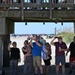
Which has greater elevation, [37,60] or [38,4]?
[38,4]

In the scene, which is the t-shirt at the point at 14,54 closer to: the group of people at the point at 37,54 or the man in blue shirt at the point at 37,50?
the group of people at the point at 37,54

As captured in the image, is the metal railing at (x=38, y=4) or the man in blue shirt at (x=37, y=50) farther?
the metal railing at (x=38, y=4)

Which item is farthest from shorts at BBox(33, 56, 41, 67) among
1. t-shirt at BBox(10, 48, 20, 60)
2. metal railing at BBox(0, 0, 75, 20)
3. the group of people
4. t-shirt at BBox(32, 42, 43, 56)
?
metal railing at BBox(0, 0, 75, 20)

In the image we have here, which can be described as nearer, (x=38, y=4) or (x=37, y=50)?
(x=37, y=50)

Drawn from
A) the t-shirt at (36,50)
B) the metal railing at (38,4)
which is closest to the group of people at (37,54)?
the t-shirt at (36,50)

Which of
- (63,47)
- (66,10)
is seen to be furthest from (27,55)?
(66,10)

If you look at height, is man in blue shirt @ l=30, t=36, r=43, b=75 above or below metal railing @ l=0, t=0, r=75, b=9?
below

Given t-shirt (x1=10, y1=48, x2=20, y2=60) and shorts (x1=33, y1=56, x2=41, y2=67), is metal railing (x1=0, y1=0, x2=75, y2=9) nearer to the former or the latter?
t-shirt (x1=10, y1=48, x2=20, y2=60)

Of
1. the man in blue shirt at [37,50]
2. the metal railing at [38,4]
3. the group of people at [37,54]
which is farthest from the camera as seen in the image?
the metal railing at [38,4]

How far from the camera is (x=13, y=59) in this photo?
1119cm

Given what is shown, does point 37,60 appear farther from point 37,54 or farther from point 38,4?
point 38,4

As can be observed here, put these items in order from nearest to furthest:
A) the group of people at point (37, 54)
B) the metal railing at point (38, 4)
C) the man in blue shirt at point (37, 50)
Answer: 1. the man in blue shirt at point (37, 50)
2. the group of people at point (37, 54)
3. the metal railing at point (38, 4)

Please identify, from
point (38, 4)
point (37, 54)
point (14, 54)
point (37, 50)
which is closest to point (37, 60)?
point (37, 54)

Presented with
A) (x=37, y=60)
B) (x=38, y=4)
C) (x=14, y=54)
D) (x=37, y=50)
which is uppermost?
(x=38, y=4)
